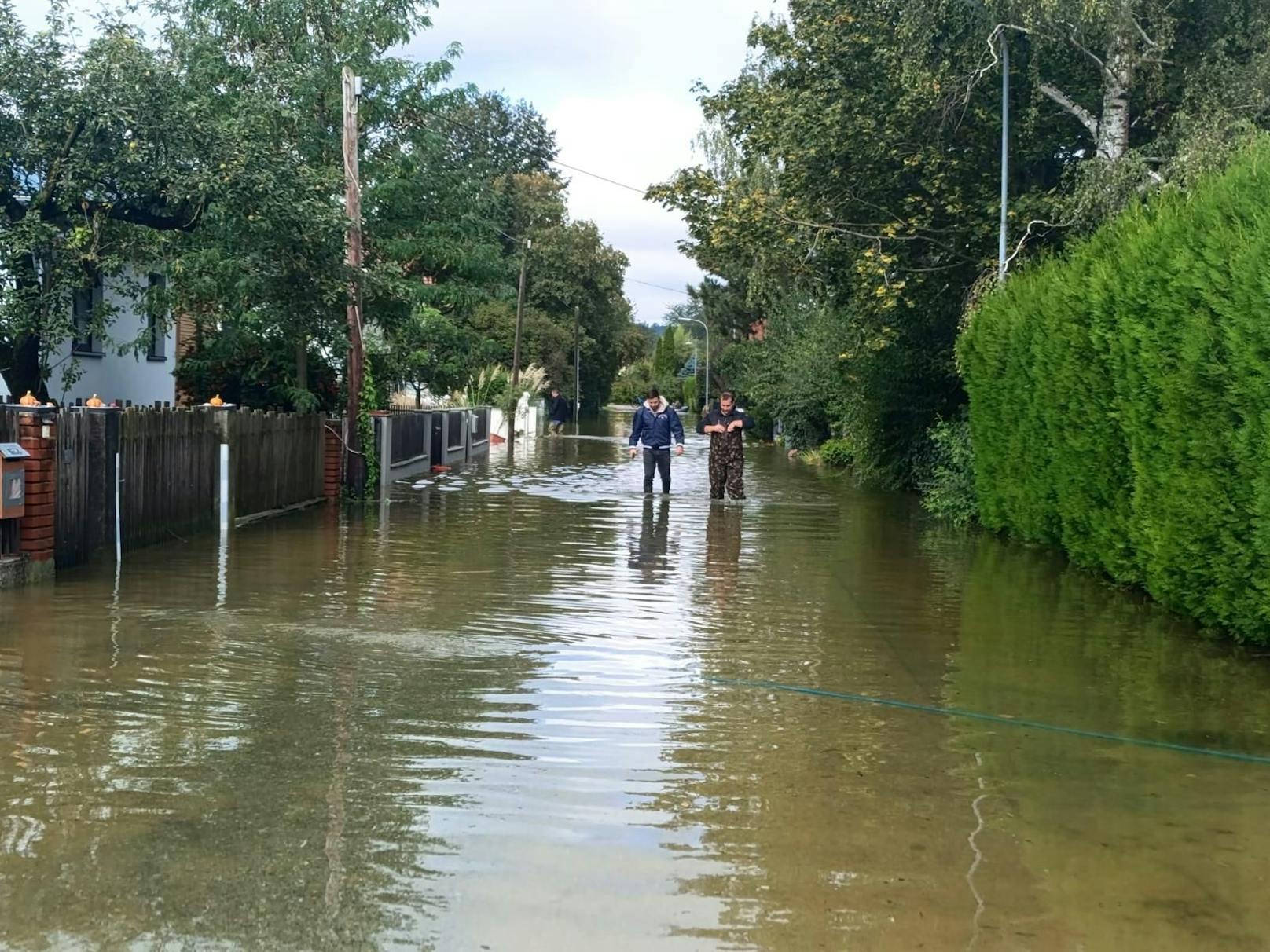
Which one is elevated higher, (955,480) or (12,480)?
(12,480)

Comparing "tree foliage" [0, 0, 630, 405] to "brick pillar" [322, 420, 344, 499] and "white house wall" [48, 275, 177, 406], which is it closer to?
"white house wall" [48, 275, 177, 406]

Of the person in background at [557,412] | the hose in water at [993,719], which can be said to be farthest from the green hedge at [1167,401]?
the person in background at [557,412]

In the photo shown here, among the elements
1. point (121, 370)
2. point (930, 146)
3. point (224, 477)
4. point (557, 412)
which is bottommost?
point (224, 477)

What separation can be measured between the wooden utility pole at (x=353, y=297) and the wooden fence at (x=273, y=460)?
0.47m

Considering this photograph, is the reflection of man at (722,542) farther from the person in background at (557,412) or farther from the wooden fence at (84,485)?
the person in background at (557,412)

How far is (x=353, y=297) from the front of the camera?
19094 millimetres

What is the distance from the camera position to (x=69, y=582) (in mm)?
A: 10922

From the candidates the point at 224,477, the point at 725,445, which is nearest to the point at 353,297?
the point at 224,477

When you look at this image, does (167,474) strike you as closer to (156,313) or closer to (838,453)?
(156,313)

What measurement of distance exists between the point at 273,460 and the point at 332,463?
8.68ft

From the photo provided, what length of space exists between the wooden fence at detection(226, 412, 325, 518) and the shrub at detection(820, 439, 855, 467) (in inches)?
612

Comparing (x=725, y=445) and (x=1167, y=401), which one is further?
(x=725, y=445)

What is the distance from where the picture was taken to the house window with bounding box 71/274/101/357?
19047 millimetres

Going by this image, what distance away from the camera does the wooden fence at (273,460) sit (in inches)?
626
